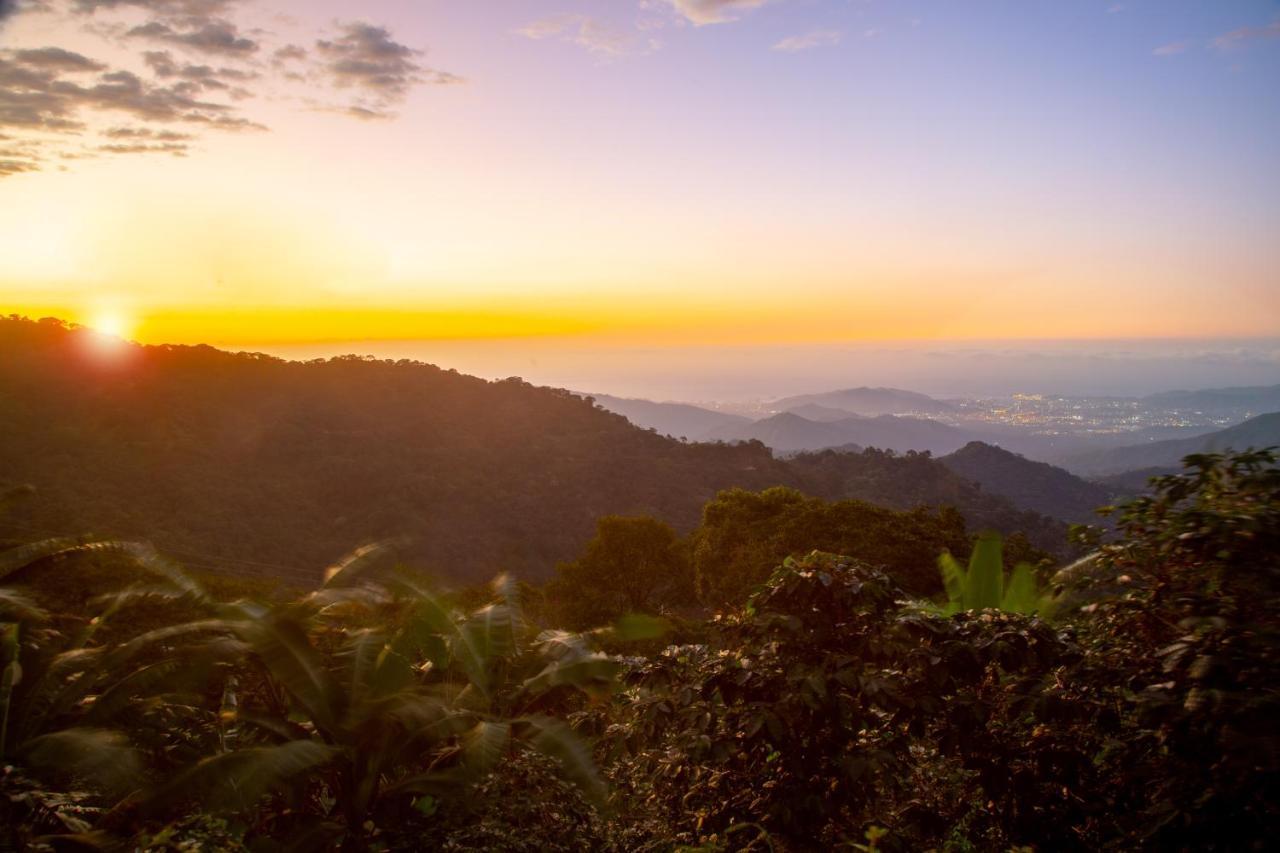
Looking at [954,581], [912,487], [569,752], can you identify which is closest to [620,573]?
[954,581]

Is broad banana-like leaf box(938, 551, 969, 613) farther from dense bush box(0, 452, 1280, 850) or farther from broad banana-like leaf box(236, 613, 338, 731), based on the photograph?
broad banana-like leaf box(236, 613, 338, 731)

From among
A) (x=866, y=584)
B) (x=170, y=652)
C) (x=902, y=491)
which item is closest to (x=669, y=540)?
(x=170, y=652)

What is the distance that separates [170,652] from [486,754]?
387cm

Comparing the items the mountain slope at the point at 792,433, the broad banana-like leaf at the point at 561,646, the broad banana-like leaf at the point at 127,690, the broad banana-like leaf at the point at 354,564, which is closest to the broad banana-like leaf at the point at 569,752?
the broad banana-like leaf at the point at 561,646

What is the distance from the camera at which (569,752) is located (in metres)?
4.97

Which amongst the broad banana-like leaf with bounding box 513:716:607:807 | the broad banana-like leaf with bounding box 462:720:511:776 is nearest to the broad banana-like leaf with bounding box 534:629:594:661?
the broad banana-like leaf with bounding box 513:716:607:807

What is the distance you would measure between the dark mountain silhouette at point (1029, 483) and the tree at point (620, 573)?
59.0m

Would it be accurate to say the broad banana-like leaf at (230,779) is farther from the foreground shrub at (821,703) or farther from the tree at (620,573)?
the tree at (620,573)

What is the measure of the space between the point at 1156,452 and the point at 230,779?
6516 inches

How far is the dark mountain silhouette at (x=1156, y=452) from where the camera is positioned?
108625mm

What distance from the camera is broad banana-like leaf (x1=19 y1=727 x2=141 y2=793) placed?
4688 millimetres

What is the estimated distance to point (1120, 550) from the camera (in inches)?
145

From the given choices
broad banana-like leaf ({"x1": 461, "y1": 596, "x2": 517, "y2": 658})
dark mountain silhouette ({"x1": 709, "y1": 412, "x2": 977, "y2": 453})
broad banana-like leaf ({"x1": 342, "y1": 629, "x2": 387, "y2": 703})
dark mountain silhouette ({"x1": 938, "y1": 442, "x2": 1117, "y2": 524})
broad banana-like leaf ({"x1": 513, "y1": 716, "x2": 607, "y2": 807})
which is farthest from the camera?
dark mountain silhouette ({"x1": 709, "y1": 412, "x2": 977, "y2": 453})

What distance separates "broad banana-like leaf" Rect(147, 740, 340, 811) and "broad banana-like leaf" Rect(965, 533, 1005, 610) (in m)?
6.71
